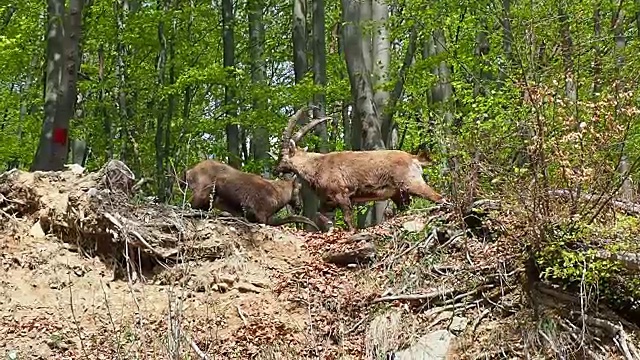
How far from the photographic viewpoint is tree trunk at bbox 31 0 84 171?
1067 centimetres

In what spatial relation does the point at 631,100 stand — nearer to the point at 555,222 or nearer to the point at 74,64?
the point at 555,222

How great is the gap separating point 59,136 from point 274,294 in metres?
5.04

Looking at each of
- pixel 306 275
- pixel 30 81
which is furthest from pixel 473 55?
pixel 30 81

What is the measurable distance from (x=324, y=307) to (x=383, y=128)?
277 inches

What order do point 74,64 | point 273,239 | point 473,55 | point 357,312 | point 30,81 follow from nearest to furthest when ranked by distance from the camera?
point 357,312 < point 273,239 < point 74,64 < point 473,55 < point 30,81

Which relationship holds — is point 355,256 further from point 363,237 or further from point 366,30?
point 366,30

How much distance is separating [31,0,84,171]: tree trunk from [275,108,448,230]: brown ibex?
362cm

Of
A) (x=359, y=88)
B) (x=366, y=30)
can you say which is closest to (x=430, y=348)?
(x=359, y=88)

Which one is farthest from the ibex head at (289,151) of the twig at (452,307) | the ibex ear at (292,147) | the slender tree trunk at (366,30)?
the twig at (452,307)

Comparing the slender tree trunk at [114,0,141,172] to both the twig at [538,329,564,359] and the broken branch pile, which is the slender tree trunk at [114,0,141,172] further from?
the twig at [538,329,564,359]

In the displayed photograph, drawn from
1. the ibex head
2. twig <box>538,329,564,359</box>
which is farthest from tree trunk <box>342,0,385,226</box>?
twig <box>538,329,564,359</box>

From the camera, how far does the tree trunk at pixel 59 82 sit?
10.7 meters

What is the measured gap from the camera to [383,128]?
13609 mm

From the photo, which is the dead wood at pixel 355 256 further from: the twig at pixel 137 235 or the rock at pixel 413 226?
the twig at pixel 137 235
